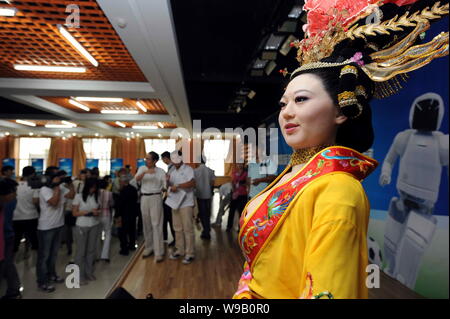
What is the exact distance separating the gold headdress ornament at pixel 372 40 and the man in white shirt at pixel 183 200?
283 centimetres

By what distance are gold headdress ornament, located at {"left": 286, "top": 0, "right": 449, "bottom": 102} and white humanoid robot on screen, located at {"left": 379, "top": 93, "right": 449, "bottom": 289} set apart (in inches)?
67.8

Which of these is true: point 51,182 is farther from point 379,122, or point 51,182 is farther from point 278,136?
point 379,122

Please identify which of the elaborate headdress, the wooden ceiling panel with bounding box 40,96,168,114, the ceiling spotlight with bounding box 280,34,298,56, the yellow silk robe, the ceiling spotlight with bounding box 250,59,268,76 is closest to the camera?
the yellow silk robe

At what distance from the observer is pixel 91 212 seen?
2506 mm

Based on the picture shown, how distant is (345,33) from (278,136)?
429mm

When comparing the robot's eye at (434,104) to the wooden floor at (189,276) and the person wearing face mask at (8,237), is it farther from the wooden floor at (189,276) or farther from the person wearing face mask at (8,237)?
the person wearing face mask at (8,237)

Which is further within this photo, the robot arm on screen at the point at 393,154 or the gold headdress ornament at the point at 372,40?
the robot arm on screen at the point at 393,154

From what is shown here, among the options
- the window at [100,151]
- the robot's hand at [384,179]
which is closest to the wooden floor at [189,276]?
the robot's hand at [384,179]

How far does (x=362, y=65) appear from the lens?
63cm

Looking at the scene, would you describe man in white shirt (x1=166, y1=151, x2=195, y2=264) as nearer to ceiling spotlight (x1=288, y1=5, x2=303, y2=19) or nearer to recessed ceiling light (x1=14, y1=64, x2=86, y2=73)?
recessed ceiling light (x1=14, y1=64, x2=86, y2=73)

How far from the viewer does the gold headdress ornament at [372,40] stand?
0.59m

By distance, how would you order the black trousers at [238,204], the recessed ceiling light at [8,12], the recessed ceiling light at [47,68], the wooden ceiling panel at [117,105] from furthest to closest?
the wooden ceiling panel at [117,105] < the black trousers at [238,204] < the recessed ceiling light at [47,68] < the recessed ceiling light at [8,12]

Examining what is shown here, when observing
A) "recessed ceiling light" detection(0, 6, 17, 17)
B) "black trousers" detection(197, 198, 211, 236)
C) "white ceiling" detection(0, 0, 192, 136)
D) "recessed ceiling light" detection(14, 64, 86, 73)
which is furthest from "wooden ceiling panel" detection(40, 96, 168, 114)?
"recessed ceiling light" detection(0, 6, 17, 17)

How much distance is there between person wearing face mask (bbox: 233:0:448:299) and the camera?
51cm
